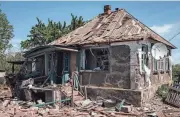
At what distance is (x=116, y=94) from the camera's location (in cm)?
1212

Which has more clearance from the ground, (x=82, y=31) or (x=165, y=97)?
(x=82, y=31)

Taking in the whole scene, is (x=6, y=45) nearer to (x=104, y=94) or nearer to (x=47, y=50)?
(x=47, y=50)

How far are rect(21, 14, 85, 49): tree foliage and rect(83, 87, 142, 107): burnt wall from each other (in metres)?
13.7

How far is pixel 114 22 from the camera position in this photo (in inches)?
588

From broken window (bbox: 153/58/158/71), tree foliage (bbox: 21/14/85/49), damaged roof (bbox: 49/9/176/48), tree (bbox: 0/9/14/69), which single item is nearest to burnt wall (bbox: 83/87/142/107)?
damaged roof (bbox: 49/9/176/48)

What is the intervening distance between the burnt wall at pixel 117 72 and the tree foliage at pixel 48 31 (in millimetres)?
13326

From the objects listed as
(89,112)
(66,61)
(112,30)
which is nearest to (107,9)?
(112,30)

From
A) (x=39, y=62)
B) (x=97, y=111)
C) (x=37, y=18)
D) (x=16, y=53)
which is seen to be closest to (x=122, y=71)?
(x=97, y=111)

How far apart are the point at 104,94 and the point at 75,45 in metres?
3.71

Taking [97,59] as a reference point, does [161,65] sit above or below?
below

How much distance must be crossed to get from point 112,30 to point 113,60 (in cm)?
229

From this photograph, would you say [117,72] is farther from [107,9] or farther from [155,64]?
[107,9]

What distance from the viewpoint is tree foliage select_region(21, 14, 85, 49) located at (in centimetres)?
2572

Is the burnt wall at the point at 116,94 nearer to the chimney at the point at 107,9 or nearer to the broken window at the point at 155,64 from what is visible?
the broken window at the point at 155,64
